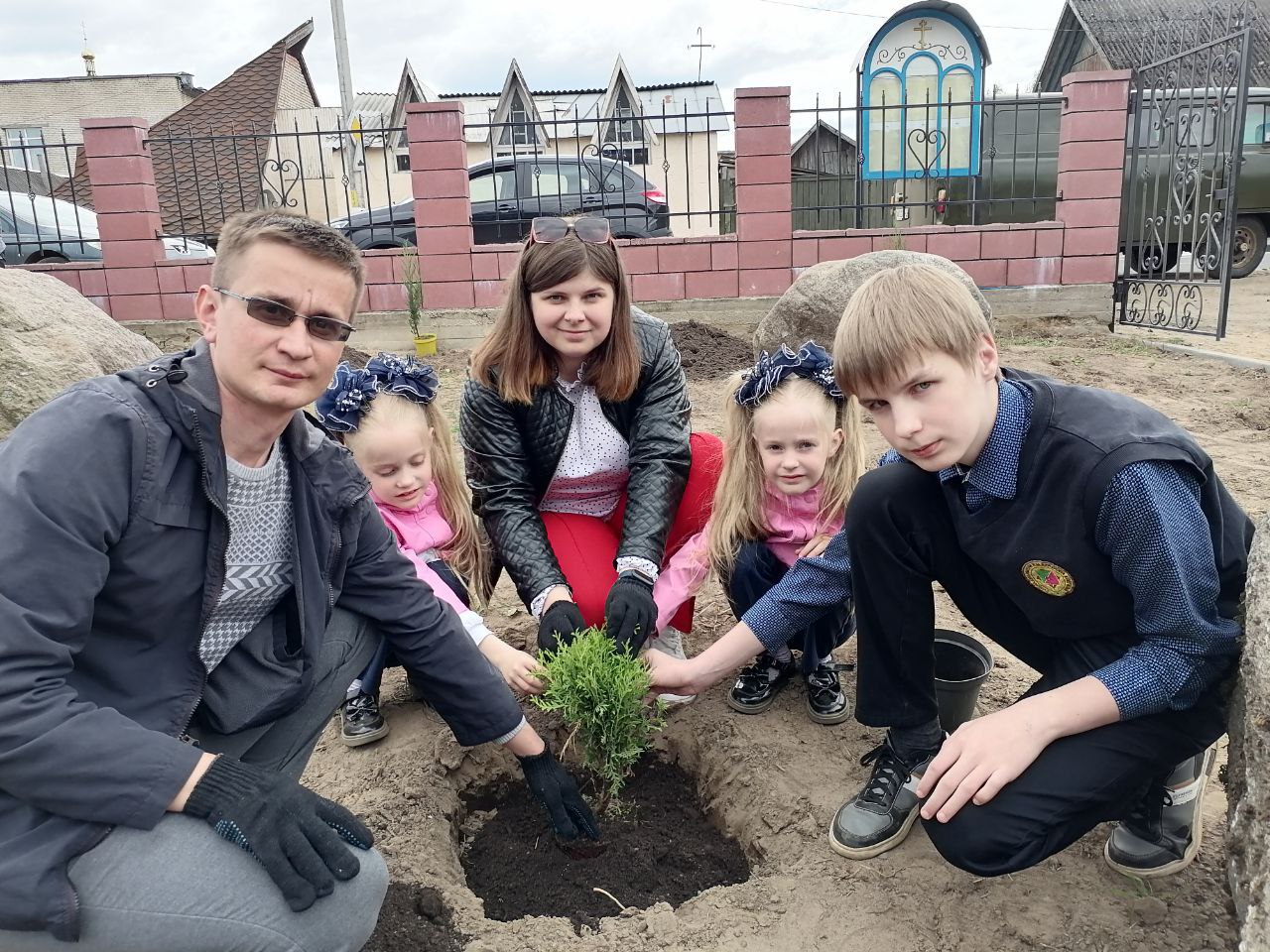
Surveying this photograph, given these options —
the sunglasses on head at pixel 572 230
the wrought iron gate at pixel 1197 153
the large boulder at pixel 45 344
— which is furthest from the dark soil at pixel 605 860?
the wrought iron gate at pixel 1197 153

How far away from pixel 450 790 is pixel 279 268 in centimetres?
156

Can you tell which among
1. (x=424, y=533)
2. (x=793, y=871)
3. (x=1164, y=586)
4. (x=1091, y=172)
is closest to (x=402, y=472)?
(x=424, y=533)

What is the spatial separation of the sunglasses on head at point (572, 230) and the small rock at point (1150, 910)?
2128 mm

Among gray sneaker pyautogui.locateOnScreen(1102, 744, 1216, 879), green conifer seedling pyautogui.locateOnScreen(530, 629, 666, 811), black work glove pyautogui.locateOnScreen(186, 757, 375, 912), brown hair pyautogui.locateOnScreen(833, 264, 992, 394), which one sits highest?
brown hair pyautogui.locateOnScreen(833, 264, 992, 394)

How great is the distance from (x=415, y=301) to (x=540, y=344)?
682cm

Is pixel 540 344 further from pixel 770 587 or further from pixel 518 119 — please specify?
pixel 518 119

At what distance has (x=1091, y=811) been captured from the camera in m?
1.86

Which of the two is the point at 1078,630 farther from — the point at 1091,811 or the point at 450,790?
the point at 450,790

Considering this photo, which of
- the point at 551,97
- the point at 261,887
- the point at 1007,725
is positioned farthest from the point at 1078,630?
the point at 551,97

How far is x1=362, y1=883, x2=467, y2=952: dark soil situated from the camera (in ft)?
6.35

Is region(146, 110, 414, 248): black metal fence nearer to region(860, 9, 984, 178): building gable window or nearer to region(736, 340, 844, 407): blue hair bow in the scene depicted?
region(736, 340, 844, 407): blue hair bow

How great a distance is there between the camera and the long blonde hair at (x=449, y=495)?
289cm

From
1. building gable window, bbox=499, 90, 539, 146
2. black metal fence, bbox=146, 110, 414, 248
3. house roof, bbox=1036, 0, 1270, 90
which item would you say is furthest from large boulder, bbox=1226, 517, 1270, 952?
house roof, bbox=1036, 0, 1270, 90

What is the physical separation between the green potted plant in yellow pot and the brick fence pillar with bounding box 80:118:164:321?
2.52 meters
